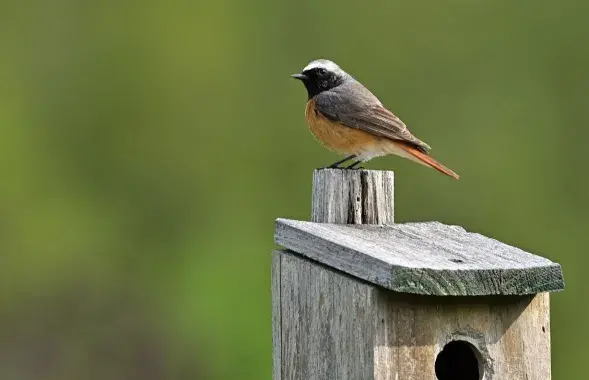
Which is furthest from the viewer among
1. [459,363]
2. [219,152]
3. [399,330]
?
[219,152]

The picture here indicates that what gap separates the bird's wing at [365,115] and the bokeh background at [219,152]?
359cm

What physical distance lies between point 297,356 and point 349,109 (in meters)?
1.96

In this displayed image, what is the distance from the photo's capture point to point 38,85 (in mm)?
11836

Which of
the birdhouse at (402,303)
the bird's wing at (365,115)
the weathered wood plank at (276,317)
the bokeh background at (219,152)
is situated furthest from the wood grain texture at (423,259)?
the bokeh background at (219,152)

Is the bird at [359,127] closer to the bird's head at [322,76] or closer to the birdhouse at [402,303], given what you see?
the bird's head at [322,76]

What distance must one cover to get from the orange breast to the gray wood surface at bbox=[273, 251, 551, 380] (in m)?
1.77

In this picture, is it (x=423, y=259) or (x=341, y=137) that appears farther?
(x=341, y=137)

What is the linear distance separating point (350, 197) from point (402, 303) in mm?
733

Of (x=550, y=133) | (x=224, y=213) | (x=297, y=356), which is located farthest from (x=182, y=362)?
(x=297, y=356)

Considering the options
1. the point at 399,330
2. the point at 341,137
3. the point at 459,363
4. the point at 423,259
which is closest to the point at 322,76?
the point at 341,137

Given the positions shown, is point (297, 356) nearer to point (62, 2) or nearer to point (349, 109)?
point (349, 109)

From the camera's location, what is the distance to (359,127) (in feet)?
20.2

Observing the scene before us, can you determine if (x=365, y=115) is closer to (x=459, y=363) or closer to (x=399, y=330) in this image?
(x=459, y=363)

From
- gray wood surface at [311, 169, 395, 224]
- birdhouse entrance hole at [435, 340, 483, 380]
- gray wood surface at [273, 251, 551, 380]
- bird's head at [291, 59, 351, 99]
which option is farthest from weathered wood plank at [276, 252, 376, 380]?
bird's head at [291, 59, 351, 99]
